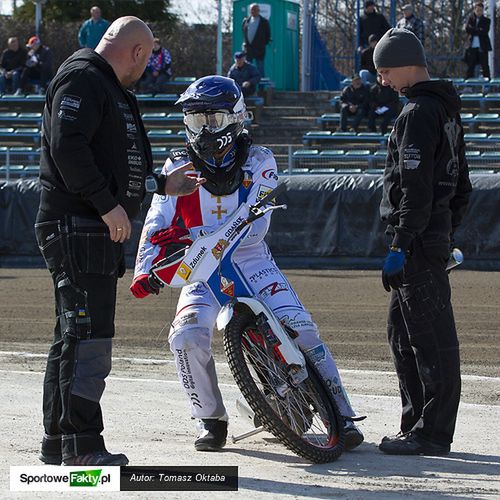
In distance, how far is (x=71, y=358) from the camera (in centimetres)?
526

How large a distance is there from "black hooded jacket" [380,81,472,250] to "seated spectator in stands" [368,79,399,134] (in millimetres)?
15300

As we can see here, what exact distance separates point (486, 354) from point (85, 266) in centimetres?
526

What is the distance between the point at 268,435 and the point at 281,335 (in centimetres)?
92

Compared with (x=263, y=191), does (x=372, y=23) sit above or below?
above

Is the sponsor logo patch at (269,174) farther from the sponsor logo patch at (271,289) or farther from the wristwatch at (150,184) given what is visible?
the wristwatch at (150,184)

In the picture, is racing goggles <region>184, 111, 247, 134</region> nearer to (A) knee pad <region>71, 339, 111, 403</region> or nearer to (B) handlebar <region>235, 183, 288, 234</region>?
(B) handlebar <region>235, 183, 288, 234</region>

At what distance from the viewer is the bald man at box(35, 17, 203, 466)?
5172 mm

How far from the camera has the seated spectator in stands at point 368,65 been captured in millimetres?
22797

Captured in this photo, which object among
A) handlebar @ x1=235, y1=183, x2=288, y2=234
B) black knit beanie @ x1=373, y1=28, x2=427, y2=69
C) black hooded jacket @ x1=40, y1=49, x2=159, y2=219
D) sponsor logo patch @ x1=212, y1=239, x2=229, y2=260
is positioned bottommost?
sponsor logo patch @ x1=212, y1=239, x2=229, y2=260

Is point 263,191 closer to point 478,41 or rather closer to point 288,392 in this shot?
point 288,392

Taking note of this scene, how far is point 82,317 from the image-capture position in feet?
17.2

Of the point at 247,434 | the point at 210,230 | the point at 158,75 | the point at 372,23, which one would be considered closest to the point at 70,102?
the point at 210,230

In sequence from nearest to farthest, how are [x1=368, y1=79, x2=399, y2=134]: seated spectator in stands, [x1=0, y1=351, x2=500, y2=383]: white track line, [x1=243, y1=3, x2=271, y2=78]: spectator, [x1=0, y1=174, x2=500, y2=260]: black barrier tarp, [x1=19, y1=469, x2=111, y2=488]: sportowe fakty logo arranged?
[x1=19, y1=469, x2=111, y2=488]: sportowe fakty logo < [x1=0, y1=351, x2=500, y2=383]: white track line < [x1=0, y1=174, x2=500, y2=260]: black barrier tarp < [x1=368, y1=79, x2=399, y2=134]: seated spectator in stands < [x1=243, y1=3, x2=271, y2=78]: spectator

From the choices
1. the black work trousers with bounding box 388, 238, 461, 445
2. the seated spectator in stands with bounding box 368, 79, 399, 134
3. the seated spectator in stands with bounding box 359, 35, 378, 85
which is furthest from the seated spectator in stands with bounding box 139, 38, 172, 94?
the black work trousers with bounding box 388, 238, 461, 445
